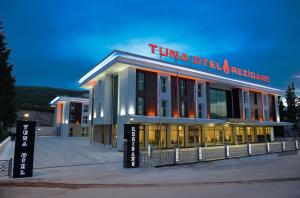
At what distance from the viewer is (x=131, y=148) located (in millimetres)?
14172

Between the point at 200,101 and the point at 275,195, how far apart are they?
82.4 ft

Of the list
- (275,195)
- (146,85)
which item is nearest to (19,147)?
(275,195)

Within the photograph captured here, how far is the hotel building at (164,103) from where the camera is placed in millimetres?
25562

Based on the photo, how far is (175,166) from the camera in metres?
14.9

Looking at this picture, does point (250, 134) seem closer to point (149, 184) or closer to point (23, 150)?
point (149, 184)

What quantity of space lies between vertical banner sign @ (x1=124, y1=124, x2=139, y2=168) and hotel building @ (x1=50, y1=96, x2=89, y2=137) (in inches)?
1837

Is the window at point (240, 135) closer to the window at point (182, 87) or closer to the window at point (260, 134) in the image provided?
the window at point (260, 134)

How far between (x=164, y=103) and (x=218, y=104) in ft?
43.9

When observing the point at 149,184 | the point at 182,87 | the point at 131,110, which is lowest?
the point at 149,184

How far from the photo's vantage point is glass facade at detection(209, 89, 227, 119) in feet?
119

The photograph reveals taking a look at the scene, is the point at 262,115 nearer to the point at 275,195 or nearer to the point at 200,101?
the point at 200,101

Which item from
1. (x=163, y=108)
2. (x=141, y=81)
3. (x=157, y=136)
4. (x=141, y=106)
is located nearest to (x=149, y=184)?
(x=141, y=106)

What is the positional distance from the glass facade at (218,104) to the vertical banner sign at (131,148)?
23.9 meters

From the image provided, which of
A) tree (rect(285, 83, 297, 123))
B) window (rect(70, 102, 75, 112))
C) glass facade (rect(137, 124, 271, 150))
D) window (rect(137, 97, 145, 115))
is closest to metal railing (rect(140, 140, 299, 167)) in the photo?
glass facade (rect(137, 124, 271, 150))
